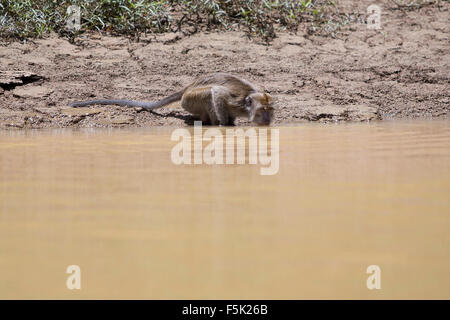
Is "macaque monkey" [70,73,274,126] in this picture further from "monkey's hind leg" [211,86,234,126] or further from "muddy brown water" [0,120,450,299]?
"muddy brown water" [0,120,450,299]

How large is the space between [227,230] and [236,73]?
6.54 m

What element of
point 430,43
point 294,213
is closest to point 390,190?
point 294,213

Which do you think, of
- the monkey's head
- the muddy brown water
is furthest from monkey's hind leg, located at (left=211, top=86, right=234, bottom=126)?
the muddy brown water

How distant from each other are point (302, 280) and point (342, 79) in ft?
23.3

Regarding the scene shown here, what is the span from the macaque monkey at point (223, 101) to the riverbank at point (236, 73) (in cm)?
22

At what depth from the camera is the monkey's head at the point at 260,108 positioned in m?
6.38

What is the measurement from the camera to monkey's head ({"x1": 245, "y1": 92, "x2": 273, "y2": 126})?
6.38 m

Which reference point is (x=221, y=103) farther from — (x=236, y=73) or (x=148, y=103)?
(x=236, y=73)

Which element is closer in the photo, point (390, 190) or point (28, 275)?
point (28, 275)

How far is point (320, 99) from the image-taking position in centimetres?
742

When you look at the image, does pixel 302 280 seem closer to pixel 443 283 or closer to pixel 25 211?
pixel 443 283

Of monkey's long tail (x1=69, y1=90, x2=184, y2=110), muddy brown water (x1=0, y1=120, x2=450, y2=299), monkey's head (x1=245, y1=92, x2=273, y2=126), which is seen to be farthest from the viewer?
monkey's long tail (x1=69, y1=90, x2=184, y2=110)

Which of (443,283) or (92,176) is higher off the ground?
(92,176)
